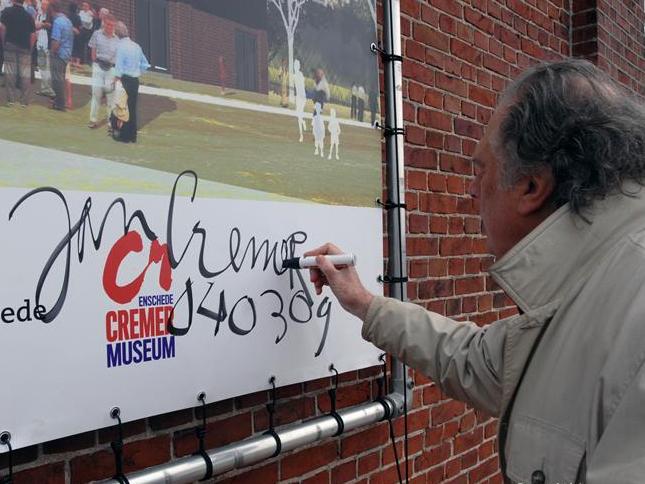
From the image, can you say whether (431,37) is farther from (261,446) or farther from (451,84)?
(261,446)

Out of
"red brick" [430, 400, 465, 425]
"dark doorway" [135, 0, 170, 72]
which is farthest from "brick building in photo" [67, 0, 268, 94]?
"red brick" [430, 400, 465, 425]

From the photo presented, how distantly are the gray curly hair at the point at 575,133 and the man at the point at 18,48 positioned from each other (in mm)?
1058

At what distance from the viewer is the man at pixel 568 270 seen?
1.21 meters

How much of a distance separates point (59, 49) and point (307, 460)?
4.65 ft

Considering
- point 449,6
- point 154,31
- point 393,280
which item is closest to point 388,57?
point 449,6

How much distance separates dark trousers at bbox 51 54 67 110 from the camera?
1506 mm

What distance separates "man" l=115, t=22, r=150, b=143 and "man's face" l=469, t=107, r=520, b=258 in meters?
0.84

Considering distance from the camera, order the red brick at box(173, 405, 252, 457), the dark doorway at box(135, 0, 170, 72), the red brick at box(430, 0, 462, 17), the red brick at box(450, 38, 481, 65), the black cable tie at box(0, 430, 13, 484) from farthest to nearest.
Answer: the red brick at box(450, 38, 481, 65) → the red brick at box(430, 0, 462, 17) → the red brick at box(173, 405, 252, 457) → the dark doorway at box(135, 0, 170, 72) → the black cable tie at box(0, 430, 13, 484)

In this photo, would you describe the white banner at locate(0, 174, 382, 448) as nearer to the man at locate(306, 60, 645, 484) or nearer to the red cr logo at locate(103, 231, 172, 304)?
the red cr logo at locate(103, 231, 172, 304)

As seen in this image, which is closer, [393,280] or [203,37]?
[203,37]

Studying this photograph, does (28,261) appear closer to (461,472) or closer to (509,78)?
(461,472)

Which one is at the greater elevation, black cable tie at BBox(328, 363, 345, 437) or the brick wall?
the brick wall

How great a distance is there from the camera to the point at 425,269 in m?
2.74

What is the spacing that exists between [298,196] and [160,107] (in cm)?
52
